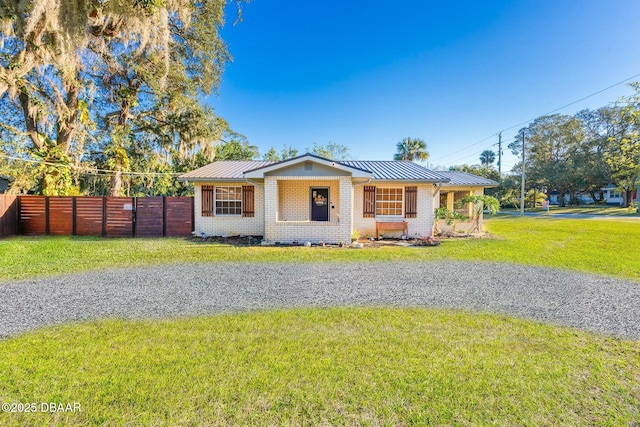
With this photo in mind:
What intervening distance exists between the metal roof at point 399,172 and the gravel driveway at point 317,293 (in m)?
5.25

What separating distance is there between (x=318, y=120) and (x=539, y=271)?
24568 mm

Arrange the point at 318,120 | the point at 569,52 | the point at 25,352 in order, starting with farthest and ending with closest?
the point at 318,120, the point at 569,52, the point at 25,352

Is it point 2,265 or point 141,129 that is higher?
point 141,129

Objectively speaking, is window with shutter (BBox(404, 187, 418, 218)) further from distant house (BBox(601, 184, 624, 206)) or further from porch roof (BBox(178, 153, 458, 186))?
distant house (BBox(601, 184, 624, 206))

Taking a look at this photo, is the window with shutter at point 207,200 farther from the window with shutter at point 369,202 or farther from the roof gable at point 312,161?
the window with shutter at point 369,202

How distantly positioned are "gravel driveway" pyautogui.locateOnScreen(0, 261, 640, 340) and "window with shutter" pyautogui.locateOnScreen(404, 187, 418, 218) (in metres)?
5.15

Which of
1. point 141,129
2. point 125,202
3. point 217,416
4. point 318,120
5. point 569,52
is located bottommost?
point 217,416

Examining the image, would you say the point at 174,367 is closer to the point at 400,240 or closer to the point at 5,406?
the point at 5,406

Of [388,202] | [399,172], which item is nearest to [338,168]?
[388,202]

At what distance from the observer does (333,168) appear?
1026cm

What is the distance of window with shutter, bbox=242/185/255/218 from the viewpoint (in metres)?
11.7

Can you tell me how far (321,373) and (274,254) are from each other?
20.0 ft

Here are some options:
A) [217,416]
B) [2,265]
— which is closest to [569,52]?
[217,416]

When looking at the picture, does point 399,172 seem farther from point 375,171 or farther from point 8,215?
point 8,215
